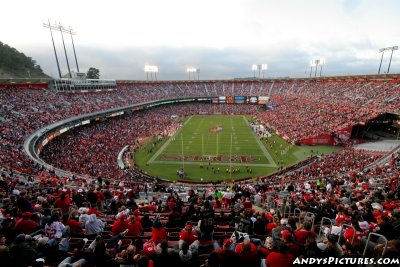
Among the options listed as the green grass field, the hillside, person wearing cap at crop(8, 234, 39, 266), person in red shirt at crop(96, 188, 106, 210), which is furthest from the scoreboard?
person wearing cap at crop(8, 234, 39, 266)

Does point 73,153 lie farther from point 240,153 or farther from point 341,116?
point 341,116

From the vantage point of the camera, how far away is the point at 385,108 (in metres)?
38.2

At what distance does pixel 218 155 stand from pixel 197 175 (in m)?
7.67

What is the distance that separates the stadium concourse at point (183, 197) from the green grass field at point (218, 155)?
301 centimetres

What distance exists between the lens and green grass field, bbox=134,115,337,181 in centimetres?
2958

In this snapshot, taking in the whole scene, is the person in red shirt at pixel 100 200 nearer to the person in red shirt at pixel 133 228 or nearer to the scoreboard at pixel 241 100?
the person in red shirt at pixel 133 228

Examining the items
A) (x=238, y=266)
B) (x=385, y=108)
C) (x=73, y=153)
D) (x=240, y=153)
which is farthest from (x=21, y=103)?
(x=385, y=108)

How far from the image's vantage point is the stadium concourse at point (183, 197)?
183 inches

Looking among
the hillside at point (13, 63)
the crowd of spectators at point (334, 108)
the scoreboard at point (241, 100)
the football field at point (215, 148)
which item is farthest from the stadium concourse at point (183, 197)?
the hillside at point (13, 63)

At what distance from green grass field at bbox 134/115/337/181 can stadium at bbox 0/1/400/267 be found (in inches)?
10.6

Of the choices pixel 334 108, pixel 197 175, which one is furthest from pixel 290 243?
pixel 334 108

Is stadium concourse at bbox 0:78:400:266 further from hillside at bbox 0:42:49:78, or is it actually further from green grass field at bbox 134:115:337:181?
hillside at bbox 0:42:49:78

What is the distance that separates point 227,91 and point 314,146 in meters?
59.5

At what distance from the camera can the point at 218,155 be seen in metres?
35.7
